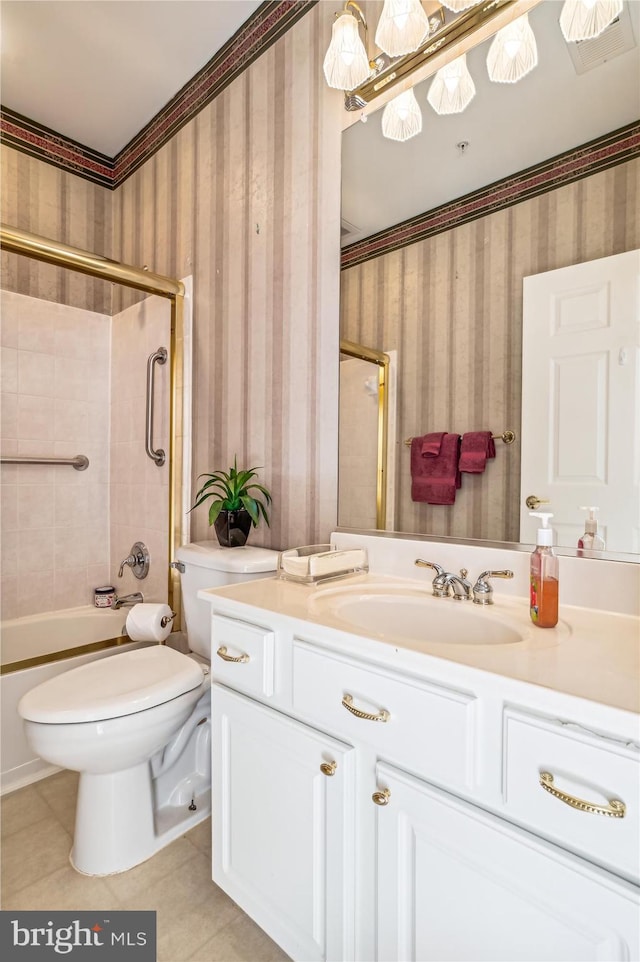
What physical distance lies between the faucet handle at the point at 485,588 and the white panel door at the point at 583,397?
0.39ft

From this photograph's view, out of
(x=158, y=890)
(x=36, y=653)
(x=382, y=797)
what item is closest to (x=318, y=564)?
(x=382, y=797)

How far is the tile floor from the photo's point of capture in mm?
1132

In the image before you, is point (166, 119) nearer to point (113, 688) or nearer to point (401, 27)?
point (401, 27)

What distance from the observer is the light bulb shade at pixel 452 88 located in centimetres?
124

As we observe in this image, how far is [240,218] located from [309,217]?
39 centimetres

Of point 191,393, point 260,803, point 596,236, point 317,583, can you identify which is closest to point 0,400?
point 191,393

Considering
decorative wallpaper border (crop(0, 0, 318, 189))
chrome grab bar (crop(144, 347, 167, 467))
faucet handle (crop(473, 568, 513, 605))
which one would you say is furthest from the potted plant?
decorative wallpaper border (crop(0, 0, 318, 189))

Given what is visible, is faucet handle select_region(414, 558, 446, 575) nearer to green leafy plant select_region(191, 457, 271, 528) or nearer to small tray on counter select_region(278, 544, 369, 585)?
small tray on counter select_region(278, 544, 369, 585)

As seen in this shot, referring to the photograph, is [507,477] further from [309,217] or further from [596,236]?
[309,217]

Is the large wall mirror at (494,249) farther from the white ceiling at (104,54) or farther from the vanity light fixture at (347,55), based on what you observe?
the white ceiling at (104,54)

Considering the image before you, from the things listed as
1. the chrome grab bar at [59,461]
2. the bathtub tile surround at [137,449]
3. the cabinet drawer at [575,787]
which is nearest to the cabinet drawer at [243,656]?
the cabinet drawer at [575,787]

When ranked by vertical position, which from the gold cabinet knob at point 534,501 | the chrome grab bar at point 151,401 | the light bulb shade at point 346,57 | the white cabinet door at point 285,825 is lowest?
the white cabinet door at point 285,825

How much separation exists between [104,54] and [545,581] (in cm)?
251

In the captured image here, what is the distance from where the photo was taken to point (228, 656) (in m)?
1.09
